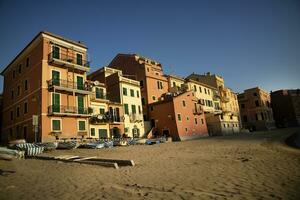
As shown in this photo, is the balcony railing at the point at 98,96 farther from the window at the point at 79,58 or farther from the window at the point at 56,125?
the window at the point at 56,125

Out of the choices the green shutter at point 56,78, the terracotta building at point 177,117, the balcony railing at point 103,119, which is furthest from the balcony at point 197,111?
the green shutter at point 56,78

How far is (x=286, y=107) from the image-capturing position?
71875 millimetres

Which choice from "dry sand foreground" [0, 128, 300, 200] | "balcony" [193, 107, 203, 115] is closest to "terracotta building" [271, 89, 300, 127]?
"balcony" [193, 107, 203, 115]

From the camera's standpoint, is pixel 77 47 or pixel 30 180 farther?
pixel 77 47

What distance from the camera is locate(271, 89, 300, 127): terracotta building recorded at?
222ft

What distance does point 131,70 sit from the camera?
4209 centimetres

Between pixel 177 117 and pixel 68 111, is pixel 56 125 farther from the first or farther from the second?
pixel 177 117

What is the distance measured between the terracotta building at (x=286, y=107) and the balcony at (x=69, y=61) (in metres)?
68.2

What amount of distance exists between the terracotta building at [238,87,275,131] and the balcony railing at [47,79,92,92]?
53.0 meters

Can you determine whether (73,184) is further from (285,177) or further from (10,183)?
(285,177)

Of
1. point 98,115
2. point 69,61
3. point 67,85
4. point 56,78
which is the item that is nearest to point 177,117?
point 98,115

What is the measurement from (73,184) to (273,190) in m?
6.77

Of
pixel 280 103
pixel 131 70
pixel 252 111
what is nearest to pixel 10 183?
pixel 131 70

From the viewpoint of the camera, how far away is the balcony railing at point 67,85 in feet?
82.3
